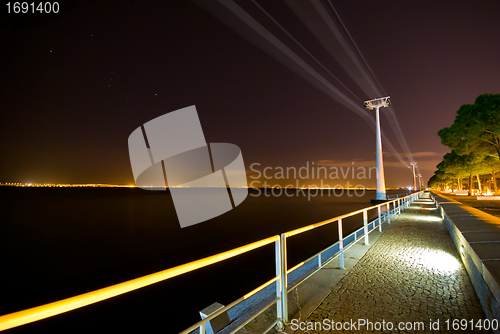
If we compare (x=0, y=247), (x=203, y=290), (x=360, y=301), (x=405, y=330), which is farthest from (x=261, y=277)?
(x=0, y=247)

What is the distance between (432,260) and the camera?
5.67 metres

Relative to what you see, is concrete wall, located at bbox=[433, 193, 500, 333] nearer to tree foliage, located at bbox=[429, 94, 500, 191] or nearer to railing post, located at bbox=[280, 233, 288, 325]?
railing post, located at bbox=[280, 233, 288, 325]

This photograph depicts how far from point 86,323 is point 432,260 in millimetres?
10639

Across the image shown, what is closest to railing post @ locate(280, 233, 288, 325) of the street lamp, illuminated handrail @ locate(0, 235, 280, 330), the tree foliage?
illuminated handrail @ locate(0, 235, 280, 330)

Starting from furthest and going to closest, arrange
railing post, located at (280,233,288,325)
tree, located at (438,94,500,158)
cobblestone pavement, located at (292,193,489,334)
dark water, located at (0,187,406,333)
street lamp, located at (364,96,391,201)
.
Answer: street lamp, located at (364,96,391,201) → tree, located at (438,94,500,158) → dark water, located at (0,187,406,333) → cobblestone pavement, located at (292,193,489,334) → railing post, located at (280,233,288,325)

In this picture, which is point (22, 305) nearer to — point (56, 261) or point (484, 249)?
point (56, 261)

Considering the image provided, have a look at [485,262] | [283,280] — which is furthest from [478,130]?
[283,280]

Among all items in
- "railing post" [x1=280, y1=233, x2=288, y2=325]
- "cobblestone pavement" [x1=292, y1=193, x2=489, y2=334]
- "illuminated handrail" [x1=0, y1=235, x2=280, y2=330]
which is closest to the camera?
"illuminated handrail" [x1=0, y1=235, x2=280, y2=330]

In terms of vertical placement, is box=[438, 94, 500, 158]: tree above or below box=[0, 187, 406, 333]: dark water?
above

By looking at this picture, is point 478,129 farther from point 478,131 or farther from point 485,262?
point 485,262

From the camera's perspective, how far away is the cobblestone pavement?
3.19 m

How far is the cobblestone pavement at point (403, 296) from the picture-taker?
3.19 m

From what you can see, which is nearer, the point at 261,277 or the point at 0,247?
the point at 261,277

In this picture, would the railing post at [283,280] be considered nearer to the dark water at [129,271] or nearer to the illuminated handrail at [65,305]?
the illuminated handrail at [65,305]
